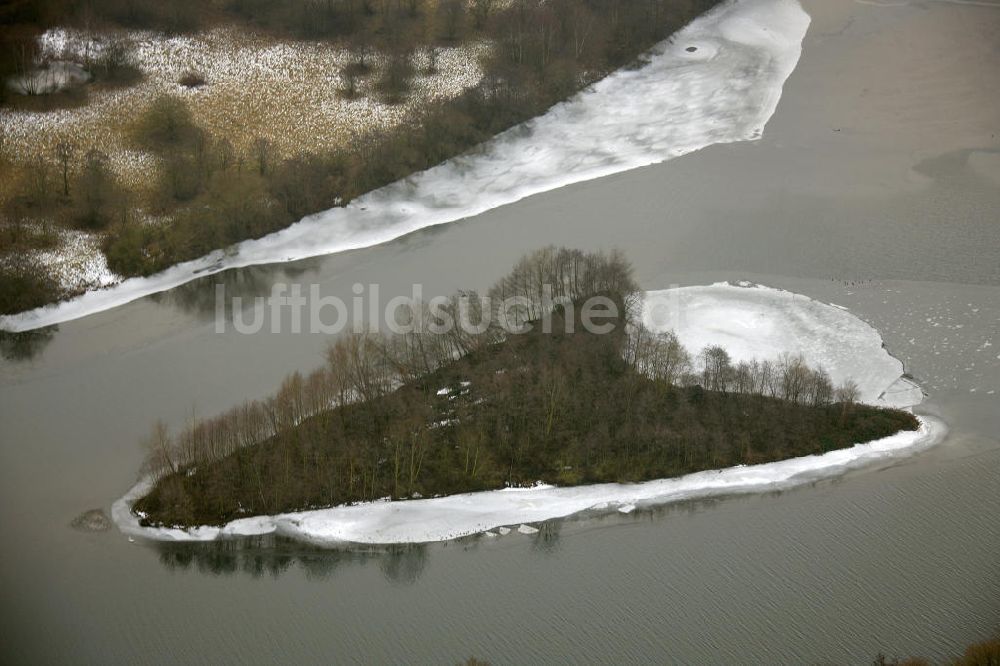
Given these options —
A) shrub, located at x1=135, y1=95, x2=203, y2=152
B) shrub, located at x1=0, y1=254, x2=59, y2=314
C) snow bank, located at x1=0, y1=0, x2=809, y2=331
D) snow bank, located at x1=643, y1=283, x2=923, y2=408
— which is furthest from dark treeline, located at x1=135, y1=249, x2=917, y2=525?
shrub, located at x1=135, y1=95, x2=203, y2=152

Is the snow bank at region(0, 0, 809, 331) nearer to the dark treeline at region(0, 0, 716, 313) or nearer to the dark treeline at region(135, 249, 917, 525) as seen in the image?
the dark treeline at region(0, 0, 716, 313)

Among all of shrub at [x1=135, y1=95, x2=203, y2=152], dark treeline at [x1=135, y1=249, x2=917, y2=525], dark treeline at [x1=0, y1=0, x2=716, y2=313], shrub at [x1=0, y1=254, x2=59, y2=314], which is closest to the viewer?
dark treeline at [x1=135, y1=249, x2=917, y2=525]

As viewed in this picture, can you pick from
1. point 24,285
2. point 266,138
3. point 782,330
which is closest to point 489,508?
point 782,330

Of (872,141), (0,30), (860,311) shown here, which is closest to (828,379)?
(860,311)

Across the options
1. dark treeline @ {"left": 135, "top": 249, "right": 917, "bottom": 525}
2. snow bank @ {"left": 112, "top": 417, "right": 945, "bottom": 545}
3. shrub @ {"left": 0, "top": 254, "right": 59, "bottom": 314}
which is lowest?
snow bank @ {"left": 112, "top": 417, "right": 945, "bottom": 545}

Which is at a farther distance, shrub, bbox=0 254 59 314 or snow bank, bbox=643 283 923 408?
shrub, bbox=0 254 59 314
